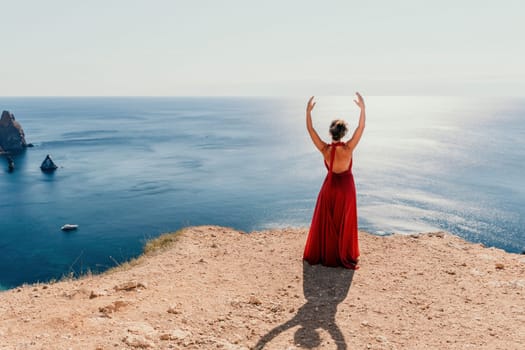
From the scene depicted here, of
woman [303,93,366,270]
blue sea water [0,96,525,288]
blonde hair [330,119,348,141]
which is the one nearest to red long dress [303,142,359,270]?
woman [303,93,366,270]

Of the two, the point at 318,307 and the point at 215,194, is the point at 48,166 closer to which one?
the point at 215,194

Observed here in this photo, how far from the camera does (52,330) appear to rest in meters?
5.62

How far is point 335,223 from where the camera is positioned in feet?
27.7

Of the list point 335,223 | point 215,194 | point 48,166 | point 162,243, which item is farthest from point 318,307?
point 48,166

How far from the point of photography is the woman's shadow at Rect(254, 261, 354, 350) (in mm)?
5594

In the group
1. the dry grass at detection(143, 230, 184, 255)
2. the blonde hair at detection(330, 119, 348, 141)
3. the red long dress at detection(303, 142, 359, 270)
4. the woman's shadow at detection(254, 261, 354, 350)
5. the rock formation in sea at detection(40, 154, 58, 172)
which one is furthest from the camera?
the rock formation in sea at detection(40, 154, 58, 172)

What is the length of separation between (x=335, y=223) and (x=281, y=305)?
101 inches

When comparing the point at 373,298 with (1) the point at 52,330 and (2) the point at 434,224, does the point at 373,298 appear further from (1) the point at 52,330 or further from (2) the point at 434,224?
(2) the point at 434,224

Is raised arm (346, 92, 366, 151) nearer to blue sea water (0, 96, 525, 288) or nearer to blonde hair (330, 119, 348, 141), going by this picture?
blonde hair (330, 119, 348, 141)

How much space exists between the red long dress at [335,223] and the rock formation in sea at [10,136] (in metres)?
120

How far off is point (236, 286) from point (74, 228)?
45507mm

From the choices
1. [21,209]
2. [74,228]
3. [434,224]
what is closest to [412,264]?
[434,224]

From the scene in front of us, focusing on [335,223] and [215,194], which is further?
[215,194]

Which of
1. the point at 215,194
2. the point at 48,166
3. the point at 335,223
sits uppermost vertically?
the point at 335,223
